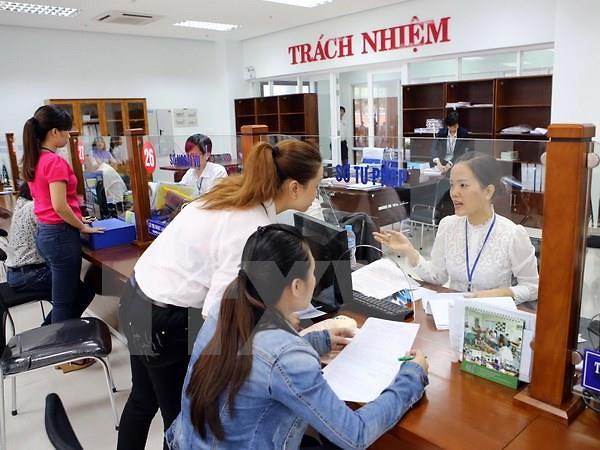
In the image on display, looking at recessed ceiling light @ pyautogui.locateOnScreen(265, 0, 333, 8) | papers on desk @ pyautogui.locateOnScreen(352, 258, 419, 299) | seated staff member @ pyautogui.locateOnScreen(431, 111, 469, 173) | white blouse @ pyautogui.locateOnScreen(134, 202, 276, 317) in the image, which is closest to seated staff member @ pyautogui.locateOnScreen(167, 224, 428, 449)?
white blouse @ pyautogui.locateOnScreen(134, 202, 276, 317)

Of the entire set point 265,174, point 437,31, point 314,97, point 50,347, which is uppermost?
point 437,31

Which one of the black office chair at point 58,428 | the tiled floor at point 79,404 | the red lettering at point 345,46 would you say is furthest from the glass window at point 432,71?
the black office chair at point 58,428

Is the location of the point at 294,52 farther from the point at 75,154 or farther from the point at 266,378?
the point at 266,378

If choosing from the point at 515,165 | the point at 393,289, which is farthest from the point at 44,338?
the point at 515,165

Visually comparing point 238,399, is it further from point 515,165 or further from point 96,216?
point 96,216

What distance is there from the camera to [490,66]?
6750mm

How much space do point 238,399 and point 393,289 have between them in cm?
100

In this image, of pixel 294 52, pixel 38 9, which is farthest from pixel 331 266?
pixel 294 52

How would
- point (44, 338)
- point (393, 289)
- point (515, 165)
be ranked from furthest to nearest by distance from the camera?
point (515, 165) → point (44, 338) → point (393, 289)

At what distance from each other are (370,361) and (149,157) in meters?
2.14

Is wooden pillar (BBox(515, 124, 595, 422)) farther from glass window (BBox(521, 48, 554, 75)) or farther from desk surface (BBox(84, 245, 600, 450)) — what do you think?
glass window (BBox(521, 48, 554, 75))

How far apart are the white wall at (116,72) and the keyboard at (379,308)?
7.03 metres

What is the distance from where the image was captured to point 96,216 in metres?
3.65

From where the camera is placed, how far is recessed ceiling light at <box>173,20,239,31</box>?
811 centimetres
